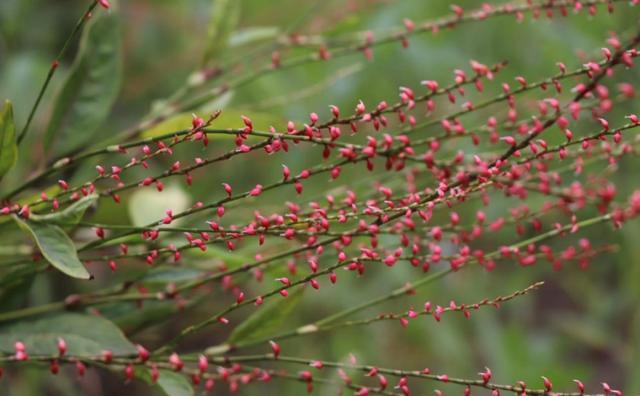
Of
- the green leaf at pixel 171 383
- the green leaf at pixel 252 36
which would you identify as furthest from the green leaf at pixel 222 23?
the green leaf at pixel 171 383

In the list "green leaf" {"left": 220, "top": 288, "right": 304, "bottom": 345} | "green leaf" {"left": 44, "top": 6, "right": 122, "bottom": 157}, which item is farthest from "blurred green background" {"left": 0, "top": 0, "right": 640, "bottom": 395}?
"green leaf" {"left": 220, "top": 288, "right": 304, "bottom": 345}

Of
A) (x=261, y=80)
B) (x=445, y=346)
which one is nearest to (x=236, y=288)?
(x=261, y=80)

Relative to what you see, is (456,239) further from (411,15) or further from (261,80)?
(411,15)

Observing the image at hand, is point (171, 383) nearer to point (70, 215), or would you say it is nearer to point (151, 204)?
point (70, 215)

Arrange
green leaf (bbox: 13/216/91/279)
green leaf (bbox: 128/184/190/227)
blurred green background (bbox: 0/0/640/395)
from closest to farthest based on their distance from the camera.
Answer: green leaf (bbox: 13/216/91/279), green leaf (bbox: 128/184/190/227), blurred green background (bbox: 0/0/640/395)

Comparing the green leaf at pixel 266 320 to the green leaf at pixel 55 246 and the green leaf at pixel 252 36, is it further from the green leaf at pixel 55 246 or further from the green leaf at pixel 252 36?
the green leaf at pixel 252 36

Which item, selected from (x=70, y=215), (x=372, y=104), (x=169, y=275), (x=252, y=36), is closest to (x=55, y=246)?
(x=70, y=215)

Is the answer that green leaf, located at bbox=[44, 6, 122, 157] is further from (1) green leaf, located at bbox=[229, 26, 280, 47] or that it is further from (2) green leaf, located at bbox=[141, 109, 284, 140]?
(1) green leaf, located at bbox=[229, 26, 280, 47]
